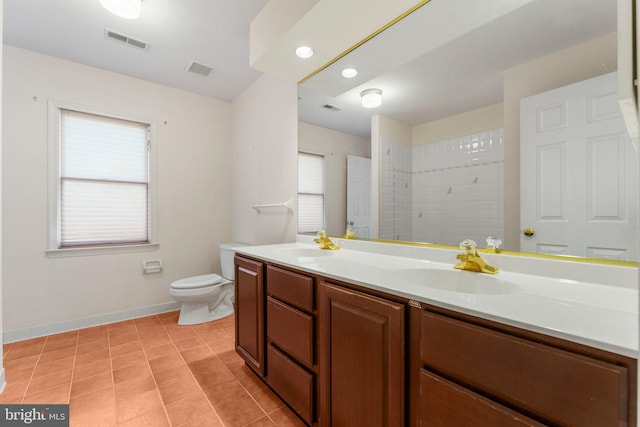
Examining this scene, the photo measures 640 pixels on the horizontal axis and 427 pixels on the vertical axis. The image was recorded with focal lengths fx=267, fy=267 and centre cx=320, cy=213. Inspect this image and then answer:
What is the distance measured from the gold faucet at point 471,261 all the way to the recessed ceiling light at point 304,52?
61.9 inches

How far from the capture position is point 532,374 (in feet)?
2.03

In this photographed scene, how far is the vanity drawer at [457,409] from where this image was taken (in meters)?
0.65

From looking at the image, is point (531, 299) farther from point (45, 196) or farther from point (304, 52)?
point (45, 196)

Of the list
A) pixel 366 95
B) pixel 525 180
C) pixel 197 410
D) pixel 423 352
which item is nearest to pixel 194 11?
pixel 366 95

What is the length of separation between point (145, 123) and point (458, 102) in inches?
121

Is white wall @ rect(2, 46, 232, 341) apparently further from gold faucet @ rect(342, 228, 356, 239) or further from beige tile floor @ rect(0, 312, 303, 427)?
gold faucet @ rect(342, 228, 356, 239)

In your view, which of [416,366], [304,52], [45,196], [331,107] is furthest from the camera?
[45,196]

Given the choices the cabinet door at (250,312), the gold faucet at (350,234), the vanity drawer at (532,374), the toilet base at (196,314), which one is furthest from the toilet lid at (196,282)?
the vanity drawer at (532,374)

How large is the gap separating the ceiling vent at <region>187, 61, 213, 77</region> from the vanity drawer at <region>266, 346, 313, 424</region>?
2.60 m

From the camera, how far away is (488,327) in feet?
2.29

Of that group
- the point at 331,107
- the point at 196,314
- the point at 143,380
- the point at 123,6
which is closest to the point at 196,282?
the point at 196,314

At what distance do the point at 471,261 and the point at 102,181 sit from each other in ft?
10.8

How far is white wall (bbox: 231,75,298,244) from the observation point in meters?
2.45

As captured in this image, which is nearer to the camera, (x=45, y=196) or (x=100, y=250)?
(x=45, y=196)
